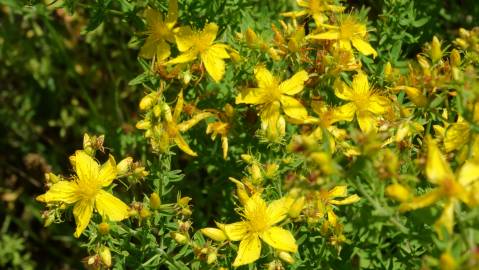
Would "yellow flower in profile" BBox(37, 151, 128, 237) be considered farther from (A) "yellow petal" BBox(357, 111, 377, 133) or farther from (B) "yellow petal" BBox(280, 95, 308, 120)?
(A) "yellow petal" BBox(357, 111, 377, 133)

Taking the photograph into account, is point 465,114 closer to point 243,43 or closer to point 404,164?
point 404,164

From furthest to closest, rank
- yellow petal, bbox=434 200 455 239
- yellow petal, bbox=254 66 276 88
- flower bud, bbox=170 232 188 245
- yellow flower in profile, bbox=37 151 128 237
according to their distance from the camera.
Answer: yellow petal, bbox=254 66 276 88 → yellow flower in profile, bbox=37 151 128 237 → flower bud, bbox=170 232 188 245 → yellow petal, bbox=434 200 455 239

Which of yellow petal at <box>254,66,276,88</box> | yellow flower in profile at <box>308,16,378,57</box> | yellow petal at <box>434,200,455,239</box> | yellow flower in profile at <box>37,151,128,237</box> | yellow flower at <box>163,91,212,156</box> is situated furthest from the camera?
yellow flower in profile at <box>308,16,378,57</box>

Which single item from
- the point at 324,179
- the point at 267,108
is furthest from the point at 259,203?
the point at 324,179

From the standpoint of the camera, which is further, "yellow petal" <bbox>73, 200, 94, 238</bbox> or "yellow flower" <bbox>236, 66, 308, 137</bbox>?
"yellow flower" <bbox>236, 66, 308, 137</bbox>

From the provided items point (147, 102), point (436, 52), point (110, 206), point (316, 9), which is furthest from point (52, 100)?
point (436, 52)

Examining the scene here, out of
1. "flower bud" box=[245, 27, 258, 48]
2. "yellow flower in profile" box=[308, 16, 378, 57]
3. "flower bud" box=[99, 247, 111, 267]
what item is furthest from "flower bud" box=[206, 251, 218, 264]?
"yellow flower in profile" box=[308, 16, 378, 57]
